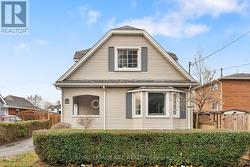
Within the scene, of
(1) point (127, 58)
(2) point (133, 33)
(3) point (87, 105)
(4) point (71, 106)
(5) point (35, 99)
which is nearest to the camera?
(4) point (71, 106)

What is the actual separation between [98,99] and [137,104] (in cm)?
289

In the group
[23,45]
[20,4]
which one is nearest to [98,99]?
[23,45]

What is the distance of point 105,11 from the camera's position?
18250 millimetres

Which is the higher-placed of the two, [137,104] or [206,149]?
[137,104]

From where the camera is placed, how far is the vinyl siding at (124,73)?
789 inches

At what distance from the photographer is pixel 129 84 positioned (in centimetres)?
1967

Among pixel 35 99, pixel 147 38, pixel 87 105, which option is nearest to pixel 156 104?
pixel 147 38

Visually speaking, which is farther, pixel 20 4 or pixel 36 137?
pixel 20 4

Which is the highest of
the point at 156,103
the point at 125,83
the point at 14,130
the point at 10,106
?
the point at 125,83

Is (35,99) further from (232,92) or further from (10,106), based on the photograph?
(232,92)

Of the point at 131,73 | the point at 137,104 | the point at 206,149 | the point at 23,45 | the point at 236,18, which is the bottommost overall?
the point at 206,149

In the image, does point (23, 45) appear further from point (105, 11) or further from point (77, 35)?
point (105, 11)

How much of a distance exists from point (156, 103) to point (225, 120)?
4.18 meters

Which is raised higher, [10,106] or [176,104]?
[176,104]
